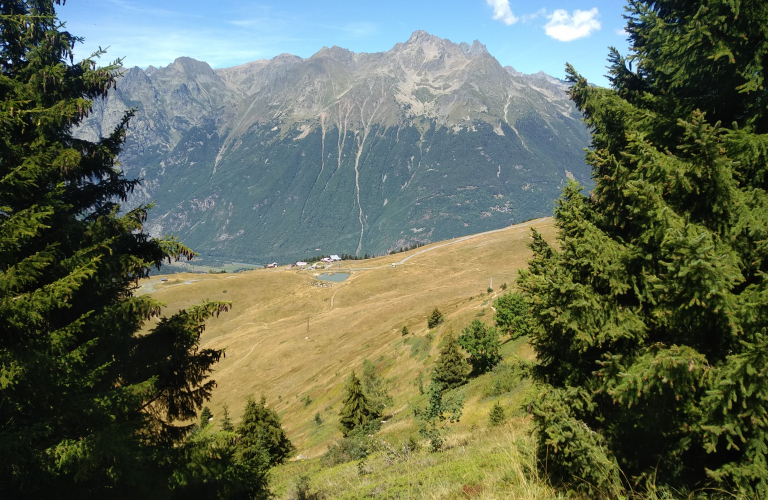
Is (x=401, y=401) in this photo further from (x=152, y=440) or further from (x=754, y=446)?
(x=754, y=446)

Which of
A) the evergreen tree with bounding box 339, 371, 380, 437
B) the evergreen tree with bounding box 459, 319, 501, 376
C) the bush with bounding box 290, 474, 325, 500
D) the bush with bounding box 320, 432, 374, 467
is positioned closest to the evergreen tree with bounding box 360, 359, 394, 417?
the evergreen tree with bounding box 339, 371, 380, 437

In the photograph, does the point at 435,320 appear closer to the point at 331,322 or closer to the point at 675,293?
the point at 331,322

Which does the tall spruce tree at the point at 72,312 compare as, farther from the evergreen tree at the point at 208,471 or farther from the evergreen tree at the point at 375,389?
the evergreen tree at the point at 375,389

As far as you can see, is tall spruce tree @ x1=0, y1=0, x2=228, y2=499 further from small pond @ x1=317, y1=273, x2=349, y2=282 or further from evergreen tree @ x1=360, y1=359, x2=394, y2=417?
small pond @ x1=317, y1=273, x2=349, y2=282

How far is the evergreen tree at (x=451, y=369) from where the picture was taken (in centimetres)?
3061

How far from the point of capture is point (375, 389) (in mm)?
38438

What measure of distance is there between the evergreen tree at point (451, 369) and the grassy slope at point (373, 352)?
2300 millimetres

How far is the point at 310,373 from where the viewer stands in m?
59.5

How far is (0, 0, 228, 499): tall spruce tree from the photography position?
607 cm

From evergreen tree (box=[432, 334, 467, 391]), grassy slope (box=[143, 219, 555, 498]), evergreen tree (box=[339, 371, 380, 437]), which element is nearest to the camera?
grassy slope (box=[143, 219, 555, 498])

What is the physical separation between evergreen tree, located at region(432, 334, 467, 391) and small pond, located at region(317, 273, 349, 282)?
101 metres

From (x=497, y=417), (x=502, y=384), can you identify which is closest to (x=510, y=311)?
(x=502, y=384)

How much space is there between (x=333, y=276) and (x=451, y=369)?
361ft

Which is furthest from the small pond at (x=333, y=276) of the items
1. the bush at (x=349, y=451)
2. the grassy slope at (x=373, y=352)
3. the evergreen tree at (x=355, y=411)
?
the bush at (x=349, y=451)
